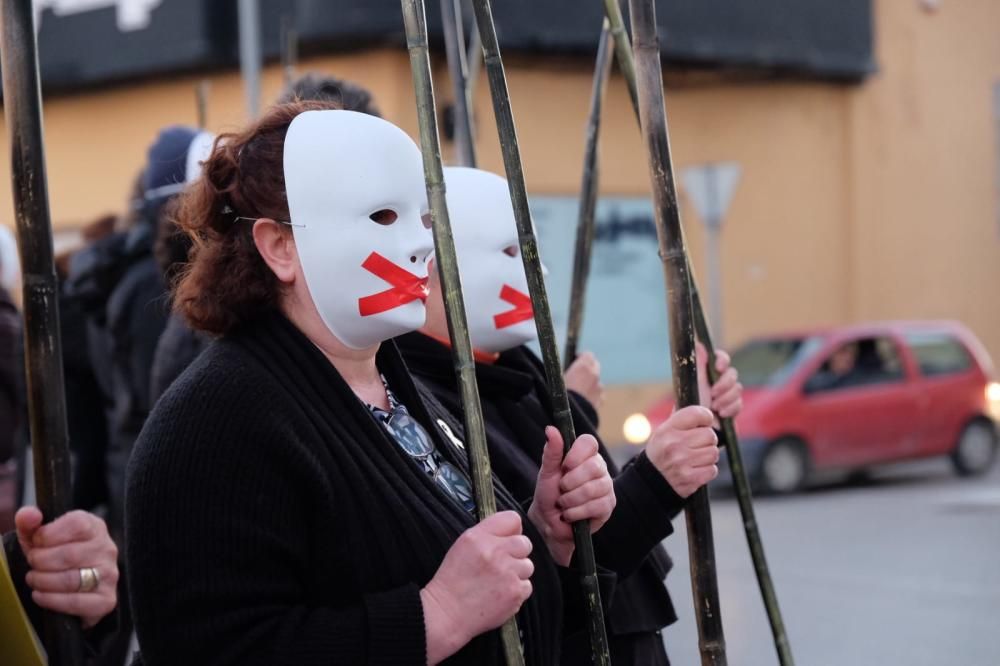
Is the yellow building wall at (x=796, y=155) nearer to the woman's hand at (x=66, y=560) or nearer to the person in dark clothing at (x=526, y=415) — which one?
the person in dark clothing at (x=526, y=415)

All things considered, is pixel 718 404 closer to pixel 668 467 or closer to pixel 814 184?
pixel 668 467

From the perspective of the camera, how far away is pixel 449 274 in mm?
2166

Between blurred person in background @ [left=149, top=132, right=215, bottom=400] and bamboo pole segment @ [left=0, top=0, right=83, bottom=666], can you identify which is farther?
blurred person in background @ [left=149, top=132, right=215, bottom=400]

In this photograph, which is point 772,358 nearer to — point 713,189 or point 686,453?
point 713,189

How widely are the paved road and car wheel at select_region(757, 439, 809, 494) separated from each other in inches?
7.2

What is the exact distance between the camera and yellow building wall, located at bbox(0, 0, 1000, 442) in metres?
16.2

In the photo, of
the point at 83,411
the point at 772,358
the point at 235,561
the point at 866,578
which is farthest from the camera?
the point at 772,358

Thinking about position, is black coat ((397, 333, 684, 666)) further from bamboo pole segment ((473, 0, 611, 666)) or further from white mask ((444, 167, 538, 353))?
bamboo pole segment ((473, 0, 611, 666))

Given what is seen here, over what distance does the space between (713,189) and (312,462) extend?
1198 cm

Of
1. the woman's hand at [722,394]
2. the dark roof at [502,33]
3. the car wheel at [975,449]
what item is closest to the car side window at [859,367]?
the car wheel at [975,449]

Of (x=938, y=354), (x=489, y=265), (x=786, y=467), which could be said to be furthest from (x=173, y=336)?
(x=938, y=354)

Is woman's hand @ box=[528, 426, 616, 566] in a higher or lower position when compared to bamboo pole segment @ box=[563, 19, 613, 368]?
lower

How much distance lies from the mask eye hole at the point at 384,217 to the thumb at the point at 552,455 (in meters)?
0.41

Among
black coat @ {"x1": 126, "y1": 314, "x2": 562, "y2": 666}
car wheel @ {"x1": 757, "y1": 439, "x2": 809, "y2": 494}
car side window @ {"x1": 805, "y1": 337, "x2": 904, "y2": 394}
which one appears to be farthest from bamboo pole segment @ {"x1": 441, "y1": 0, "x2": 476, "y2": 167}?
car side window @ {"x1": 805, "y1": 337, "x2": 904, "y2": 394}
